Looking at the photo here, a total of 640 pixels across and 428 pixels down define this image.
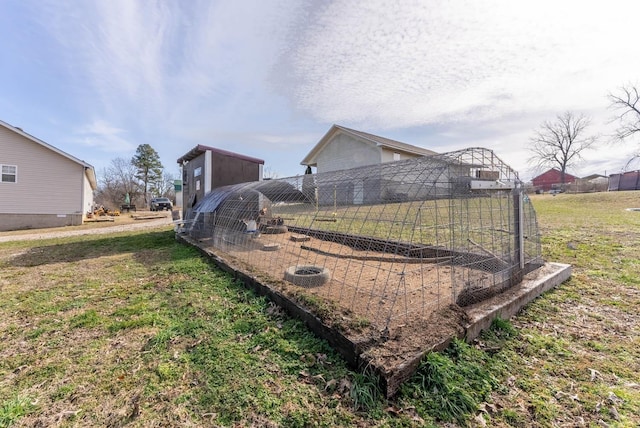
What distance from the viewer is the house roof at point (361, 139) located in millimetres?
15438

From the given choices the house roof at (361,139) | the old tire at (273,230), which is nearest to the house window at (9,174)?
the old tire at (273,230)

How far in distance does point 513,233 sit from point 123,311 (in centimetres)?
549

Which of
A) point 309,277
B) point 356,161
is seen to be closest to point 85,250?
point 309,277

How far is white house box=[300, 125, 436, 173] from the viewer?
15406mm

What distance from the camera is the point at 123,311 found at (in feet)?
11.2

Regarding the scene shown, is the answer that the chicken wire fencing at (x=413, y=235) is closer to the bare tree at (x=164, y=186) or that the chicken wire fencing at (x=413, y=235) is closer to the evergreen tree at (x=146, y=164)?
the bare tree at (x=164, y=186)

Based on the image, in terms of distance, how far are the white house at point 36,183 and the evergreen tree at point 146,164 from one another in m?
25.2

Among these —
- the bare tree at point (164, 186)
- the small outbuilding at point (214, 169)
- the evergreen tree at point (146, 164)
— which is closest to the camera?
the small outbuilding at point (214, 169)

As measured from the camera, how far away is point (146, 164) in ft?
126

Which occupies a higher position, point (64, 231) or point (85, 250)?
point (64, 231)

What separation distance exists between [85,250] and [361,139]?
13.7 meters

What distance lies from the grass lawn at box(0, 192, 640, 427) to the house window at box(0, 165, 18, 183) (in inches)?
580

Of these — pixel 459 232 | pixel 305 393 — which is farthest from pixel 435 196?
pixel 305 393

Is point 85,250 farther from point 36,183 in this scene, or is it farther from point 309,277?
point 36,183
